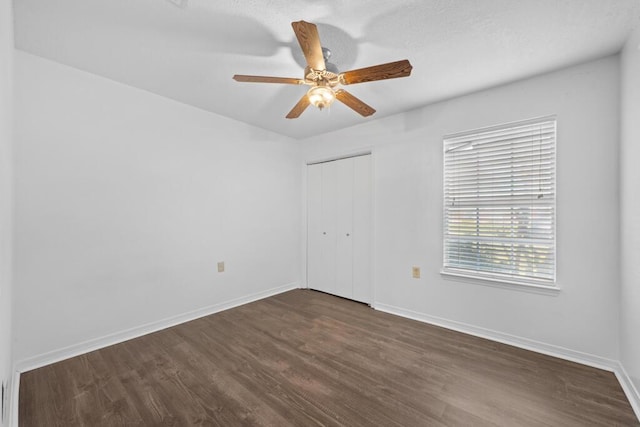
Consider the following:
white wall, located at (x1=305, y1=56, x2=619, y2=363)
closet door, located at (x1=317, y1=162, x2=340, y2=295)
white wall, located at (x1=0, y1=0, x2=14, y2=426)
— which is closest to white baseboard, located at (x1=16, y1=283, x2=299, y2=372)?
white wall, located at (x1=0, y1=0, x2=14, y2=426)

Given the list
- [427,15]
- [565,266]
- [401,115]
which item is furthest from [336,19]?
[565,266]

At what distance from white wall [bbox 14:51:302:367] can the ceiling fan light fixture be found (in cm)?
168

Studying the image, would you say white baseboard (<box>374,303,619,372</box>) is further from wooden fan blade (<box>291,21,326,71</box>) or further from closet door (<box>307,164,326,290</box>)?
wooden fan blade (<box>291,21,326,71</box>)

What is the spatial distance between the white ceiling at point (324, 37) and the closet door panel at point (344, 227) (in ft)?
4.30

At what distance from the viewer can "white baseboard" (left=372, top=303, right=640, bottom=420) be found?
5.37 feet

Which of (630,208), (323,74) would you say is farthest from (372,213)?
(630,208)

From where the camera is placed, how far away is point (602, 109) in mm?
1919

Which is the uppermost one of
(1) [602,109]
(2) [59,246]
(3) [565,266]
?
(1) [602,109]

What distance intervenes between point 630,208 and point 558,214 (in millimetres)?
416

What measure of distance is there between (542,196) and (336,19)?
210 centimetres

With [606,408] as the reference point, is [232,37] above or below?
above

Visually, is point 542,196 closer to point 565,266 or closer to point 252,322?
point 565,266

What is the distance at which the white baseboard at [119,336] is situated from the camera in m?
1.90

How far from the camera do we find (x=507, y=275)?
90.5 inches
